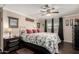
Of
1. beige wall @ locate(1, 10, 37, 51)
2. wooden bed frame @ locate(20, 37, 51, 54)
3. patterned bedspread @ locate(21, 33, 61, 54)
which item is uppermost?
beige wall @ locate(1, 10, 37, 51)

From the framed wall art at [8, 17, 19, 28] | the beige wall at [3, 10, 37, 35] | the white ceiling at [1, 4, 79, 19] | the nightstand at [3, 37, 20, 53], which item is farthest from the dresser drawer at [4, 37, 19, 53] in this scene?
the white ceiling at [1, 4, 79, 19]

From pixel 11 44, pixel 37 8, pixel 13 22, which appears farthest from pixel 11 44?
pixel 37 8

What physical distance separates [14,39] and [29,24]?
0.43 m

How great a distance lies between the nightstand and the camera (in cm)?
169

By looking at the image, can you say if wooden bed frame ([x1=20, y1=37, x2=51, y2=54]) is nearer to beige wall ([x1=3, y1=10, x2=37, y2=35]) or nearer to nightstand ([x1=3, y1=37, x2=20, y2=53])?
nightstand ([x1=3, y1=37, x2=20, y2=53])

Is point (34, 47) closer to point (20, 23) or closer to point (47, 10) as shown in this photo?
point (20, 23)

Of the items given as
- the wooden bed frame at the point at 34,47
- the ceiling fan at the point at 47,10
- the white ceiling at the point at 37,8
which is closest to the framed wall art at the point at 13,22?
the white ceiling at the point at 37,8

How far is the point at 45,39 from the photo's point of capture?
1.74m

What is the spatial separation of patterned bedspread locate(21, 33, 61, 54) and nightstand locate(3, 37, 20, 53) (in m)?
0.16

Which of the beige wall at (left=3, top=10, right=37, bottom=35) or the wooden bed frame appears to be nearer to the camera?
the beige wall at (left=3, top=10, right=37, bottom=35)

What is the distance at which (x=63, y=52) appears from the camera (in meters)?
1.75

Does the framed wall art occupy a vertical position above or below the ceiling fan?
below
